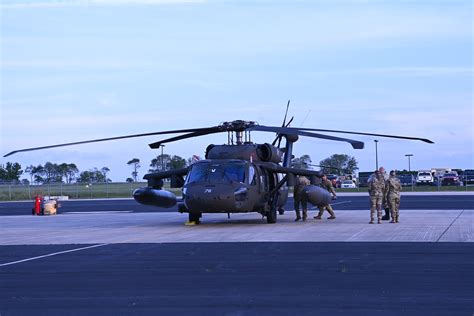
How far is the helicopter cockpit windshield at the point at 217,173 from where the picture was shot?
24250mm

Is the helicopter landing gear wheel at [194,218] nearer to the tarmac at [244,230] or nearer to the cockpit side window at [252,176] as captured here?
the tarmac at [244,230]

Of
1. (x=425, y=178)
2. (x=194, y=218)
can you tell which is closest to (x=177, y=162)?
(x=425, y=178)

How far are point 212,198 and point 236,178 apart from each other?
1.14 meters

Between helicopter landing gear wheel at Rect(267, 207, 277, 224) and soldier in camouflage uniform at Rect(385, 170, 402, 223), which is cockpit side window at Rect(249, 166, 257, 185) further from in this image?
soldier in camouflage uniform at Rect(385, 170, 402, 223)

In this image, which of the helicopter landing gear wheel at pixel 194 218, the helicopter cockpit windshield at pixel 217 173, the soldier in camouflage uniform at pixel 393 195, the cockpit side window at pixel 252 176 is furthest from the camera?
the helicopter landing gear wheel at pixel 194 218

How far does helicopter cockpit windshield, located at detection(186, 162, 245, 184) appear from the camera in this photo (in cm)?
2425

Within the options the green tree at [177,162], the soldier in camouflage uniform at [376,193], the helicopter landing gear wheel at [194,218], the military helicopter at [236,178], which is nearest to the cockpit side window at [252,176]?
the military helicopter at [236,178]

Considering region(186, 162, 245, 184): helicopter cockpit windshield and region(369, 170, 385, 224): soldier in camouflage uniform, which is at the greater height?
region(186, 162, 245, 184): helicopter cockpit windshield

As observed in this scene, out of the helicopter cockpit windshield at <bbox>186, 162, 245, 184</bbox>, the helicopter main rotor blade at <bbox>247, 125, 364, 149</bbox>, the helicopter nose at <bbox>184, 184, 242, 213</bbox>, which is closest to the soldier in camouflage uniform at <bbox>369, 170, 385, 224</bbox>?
the helicopter main rotor blade at <bbox>247, 125, 364, 149</bbox>

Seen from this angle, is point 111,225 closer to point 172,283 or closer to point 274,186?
point 274,186

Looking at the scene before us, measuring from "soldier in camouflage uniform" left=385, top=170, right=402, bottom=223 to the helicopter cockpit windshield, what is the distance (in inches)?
182

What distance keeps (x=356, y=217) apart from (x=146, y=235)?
9581 mm

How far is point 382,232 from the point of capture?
21.0 meters

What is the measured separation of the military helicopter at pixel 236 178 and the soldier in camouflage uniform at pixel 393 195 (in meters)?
1.99
